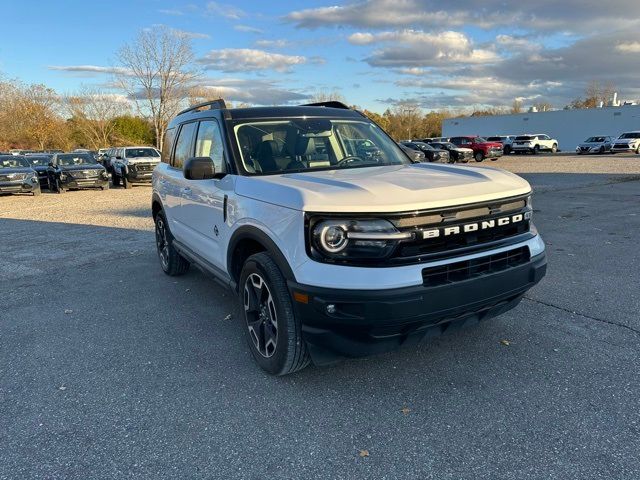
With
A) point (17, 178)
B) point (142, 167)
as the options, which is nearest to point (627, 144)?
point (142, 167)

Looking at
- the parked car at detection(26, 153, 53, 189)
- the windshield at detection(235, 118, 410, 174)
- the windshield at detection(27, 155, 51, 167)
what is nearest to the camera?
the windshield at detection(235, 118, 410, 174)

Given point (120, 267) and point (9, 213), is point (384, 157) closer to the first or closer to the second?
point (120, 267)

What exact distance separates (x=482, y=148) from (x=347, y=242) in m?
34.6

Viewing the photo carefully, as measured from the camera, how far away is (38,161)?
71.6 ft

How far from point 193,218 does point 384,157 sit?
1983 mm

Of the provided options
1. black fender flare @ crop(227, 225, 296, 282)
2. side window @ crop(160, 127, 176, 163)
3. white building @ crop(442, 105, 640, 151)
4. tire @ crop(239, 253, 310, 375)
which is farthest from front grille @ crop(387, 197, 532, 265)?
white building @ crop(442, 105, 640, 151)

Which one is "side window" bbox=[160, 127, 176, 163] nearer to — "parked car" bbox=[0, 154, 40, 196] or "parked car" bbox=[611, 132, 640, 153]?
"parked car" bbox=[0, 154, 40, 196]

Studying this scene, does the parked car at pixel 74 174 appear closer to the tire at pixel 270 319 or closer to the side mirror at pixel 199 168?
the side mirror at pixel 199 168

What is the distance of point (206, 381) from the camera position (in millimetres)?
3418

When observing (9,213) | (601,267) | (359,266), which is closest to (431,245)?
(359,266)

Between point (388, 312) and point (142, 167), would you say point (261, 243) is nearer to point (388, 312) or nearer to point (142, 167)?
point (388, 312)

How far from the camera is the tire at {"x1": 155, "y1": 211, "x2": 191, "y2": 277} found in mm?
5883

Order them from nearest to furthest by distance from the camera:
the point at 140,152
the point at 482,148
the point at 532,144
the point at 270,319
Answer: the point at 270,319 → the point at 140,152 → the point at 482,148 → the point at 532,144

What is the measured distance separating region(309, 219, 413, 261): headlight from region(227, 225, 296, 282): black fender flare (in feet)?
0.93
